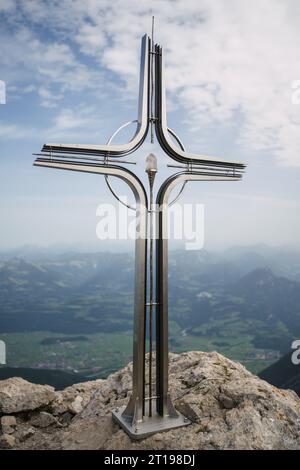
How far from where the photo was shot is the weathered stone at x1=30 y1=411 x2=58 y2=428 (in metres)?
7.98

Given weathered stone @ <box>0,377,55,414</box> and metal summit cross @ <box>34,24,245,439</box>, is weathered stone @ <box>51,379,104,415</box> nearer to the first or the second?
weathered stone @ <box>0,377,55,414</box>

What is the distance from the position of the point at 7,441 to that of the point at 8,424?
0.51 m

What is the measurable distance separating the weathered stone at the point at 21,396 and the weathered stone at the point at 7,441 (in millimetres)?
634

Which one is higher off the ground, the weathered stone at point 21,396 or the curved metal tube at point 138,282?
the curved metal tube at point 138,282

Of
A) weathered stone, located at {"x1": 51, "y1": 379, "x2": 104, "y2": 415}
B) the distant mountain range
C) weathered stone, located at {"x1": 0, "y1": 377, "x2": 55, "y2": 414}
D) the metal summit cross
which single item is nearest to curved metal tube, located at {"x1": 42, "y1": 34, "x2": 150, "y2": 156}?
the metal summit cross

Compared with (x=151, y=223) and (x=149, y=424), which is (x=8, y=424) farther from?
(x=151, y=223)

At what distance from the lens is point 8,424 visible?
767cm

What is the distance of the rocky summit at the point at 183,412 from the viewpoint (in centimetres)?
637

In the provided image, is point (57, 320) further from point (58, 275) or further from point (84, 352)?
point (58, 275)
